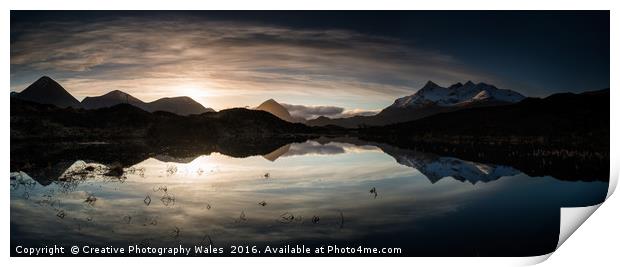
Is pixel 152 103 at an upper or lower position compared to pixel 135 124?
upper

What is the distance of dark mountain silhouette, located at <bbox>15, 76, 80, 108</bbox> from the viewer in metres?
7.28

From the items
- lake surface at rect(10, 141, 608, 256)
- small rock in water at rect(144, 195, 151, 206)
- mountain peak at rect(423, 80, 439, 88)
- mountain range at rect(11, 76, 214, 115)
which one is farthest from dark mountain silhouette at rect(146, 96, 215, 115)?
mountain peak at rect(423, 80, 439, 88)

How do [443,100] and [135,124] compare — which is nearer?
[443,100]

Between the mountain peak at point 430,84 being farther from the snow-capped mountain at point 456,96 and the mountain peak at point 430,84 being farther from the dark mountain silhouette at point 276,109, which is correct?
the dark mountain silhouette at point 276,109

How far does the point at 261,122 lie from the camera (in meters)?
7.96

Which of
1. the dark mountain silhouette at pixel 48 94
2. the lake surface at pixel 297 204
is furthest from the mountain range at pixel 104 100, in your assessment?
the lake surface at pixel 297 204

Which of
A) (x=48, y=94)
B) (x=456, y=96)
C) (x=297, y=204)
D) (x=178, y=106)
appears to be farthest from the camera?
(x=456, y=96)

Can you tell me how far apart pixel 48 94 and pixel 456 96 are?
5.91 m

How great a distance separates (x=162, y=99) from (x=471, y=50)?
4566 millimetres

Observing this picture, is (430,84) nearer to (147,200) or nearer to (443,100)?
(443,100)

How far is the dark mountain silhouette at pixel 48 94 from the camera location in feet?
23.9

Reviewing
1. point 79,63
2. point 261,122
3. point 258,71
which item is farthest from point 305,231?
point 79,63

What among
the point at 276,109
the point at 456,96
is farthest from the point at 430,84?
the point at 276,109

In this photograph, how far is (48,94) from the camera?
7422 mm
